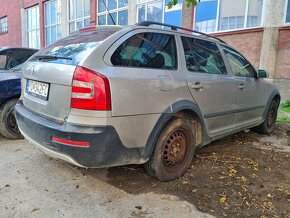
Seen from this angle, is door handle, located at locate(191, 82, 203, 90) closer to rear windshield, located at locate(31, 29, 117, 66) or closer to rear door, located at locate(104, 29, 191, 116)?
rear door, located at locate(104, 29, 191, 116)

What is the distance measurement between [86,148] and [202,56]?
6.55 ft

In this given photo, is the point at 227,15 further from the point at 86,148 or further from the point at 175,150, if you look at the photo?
the point at 86,148

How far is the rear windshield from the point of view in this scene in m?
2.56

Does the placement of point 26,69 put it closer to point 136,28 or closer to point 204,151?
point 136,28

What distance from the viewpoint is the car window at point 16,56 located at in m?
5.34

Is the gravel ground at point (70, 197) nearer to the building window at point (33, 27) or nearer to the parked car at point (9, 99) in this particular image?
the parked car at point (9, 99)

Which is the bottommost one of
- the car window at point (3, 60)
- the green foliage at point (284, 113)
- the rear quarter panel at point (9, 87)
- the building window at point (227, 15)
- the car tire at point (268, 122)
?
the green foliage at point (284, 113)

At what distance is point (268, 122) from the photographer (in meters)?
5.36

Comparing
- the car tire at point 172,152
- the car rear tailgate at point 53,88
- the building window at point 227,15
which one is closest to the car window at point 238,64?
the car tire at point 172,152

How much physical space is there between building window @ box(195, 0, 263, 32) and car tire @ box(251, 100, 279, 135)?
4.95 metres

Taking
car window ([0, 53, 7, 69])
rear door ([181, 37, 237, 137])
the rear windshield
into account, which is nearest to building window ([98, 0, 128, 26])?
car window ([0, 53, 7, 69])

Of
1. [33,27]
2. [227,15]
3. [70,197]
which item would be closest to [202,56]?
[70,197]

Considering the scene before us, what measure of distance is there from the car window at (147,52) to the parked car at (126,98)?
11 millimetres

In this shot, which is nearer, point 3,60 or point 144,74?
point 144,74
